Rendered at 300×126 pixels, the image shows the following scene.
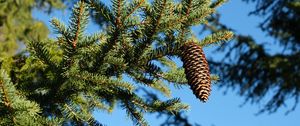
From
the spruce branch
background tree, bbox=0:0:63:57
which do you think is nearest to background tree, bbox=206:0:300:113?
background tree, bbox=0:0:63:57

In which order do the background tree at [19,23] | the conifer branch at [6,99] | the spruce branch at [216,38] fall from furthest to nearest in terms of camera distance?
1. the background tree at [19,23]
2. the spruce branch at [216,38]
3. the conifer branch at [6,99]

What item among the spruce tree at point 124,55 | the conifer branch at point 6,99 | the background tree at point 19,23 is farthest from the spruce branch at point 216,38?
the background tree at point 19,23

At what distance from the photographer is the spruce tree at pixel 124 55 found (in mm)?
1753

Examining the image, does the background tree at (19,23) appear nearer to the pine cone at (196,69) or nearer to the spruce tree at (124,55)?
the spruce tree at (124,55)

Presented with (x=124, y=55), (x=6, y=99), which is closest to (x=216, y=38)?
(x=124, y=55)

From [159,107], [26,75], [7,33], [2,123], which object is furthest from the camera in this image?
[7,33]

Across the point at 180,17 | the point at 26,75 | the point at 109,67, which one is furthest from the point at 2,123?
Answer: the point at 26,75

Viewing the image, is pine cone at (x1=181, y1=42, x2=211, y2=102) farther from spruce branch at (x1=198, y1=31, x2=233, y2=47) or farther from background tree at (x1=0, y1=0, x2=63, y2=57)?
background tree at (x1=0, y1=0, x2=63, y2=57)

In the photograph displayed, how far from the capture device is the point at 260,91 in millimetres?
12570

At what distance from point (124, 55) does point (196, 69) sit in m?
0.33

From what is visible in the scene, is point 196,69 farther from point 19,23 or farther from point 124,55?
point 19,23

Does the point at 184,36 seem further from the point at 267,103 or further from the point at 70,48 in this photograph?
the point at 267,103

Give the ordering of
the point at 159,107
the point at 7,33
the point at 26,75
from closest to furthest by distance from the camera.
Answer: the point at 159,107 < the point at 26,75 < the point at 7,33

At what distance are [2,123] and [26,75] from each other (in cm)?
102
